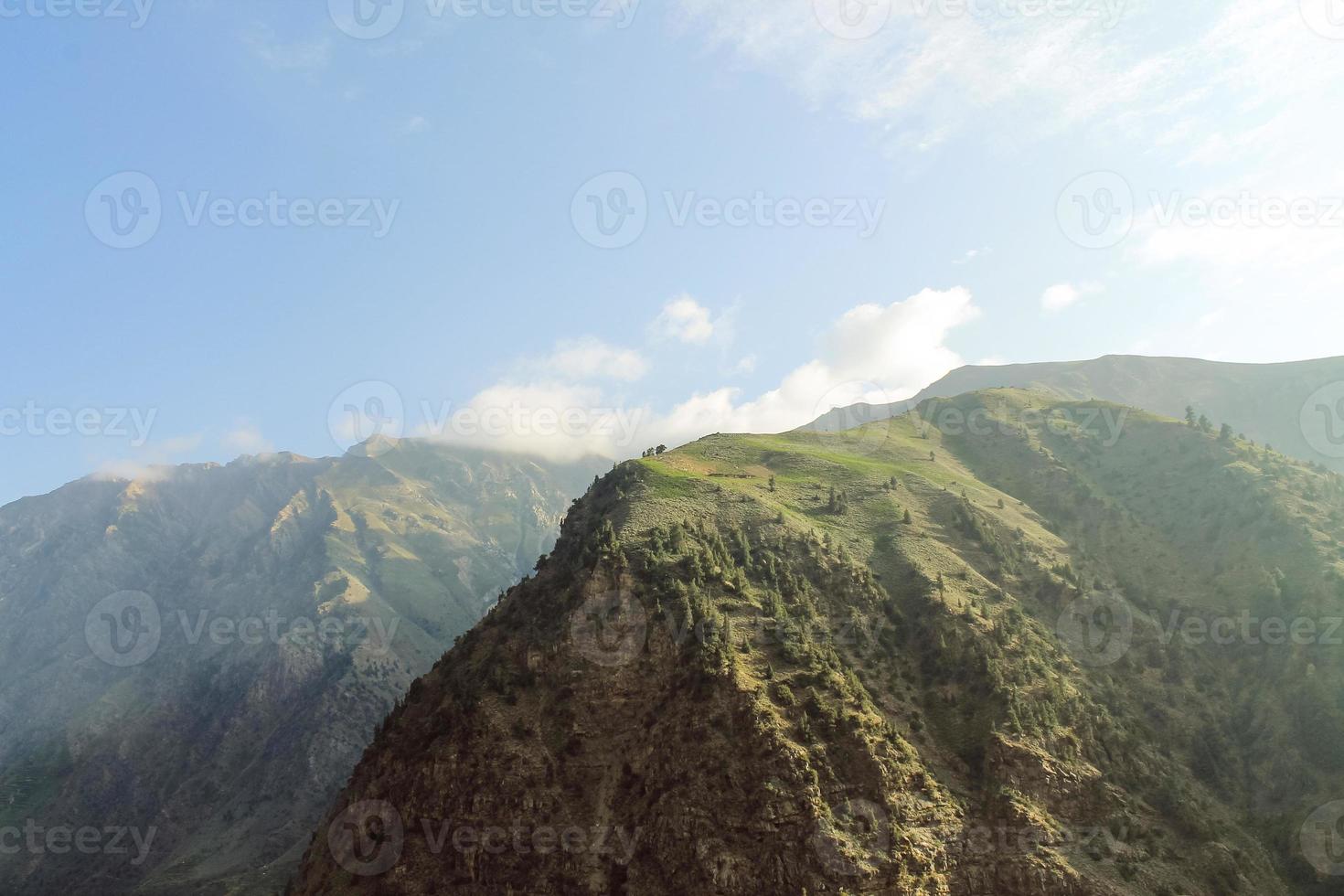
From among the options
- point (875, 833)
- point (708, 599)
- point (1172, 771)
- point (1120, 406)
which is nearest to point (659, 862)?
point (875, 833)

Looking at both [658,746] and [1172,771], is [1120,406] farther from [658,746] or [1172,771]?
[658,746]

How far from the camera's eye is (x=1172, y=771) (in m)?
61.0

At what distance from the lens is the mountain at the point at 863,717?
48.5 meters

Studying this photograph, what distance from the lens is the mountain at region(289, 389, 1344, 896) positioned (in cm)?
4850

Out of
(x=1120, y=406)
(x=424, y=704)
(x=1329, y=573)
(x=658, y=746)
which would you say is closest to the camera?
(x=658, y=746)

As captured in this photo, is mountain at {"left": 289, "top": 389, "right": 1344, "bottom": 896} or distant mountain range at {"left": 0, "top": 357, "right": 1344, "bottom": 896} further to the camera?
distant mountain range at {"left": 0, "top": 357, "right": 1344, "bottom": 896}

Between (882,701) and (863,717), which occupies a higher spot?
(863,717)

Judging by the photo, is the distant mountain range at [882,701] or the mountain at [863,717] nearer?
the mountain at [863,717]

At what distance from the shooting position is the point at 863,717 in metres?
53.8

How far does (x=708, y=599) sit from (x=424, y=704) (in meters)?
21.8

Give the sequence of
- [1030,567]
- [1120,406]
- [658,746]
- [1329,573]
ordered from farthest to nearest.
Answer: [1120,406] < [1030,567] < [1329,573] < [658,746]

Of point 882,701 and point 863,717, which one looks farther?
point 882,701

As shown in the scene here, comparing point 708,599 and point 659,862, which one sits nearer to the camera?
point 659,862

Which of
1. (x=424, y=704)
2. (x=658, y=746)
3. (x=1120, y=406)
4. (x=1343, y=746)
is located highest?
(x=1120, y=406)
